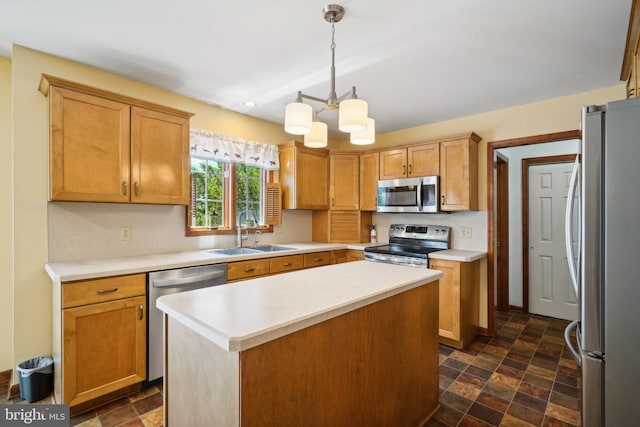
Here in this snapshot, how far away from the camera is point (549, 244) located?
3.92 meters

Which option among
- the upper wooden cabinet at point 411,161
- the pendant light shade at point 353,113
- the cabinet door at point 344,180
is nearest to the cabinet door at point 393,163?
the upper wooden cabinet at point 411,161

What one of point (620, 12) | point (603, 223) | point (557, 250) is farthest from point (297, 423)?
point (557, 250)

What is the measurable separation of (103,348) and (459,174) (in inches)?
137

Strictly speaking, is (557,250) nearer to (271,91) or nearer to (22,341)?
(271,91)

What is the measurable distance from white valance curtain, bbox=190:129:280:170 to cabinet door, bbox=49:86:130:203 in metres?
0.75

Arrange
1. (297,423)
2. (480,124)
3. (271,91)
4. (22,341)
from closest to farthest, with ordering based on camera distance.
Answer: (297,423), (22,341), (271,91), (480,124)

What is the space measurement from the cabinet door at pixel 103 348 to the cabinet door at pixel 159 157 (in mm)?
870

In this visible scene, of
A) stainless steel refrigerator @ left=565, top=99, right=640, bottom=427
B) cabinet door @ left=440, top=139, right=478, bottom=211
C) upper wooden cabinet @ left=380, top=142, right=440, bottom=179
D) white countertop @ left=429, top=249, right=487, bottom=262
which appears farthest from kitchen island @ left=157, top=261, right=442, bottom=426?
upper wooden cabinet @ left=380, top=142, right=440, bottom=179

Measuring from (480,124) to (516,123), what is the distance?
35 cm

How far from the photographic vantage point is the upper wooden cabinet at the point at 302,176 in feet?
12.6

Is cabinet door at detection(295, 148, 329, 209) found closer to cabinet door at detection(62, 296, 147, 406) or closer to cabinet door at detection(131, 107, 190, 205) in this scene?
cabinet door at detection(131, 107, 190, 205)

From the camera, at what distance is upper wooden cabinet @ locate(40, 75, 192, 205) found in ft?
7.04

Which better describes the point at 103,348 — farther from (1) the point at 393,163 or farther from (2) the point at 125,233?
(1) the point at 393,163

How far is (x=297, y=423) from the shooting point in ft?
3.77
